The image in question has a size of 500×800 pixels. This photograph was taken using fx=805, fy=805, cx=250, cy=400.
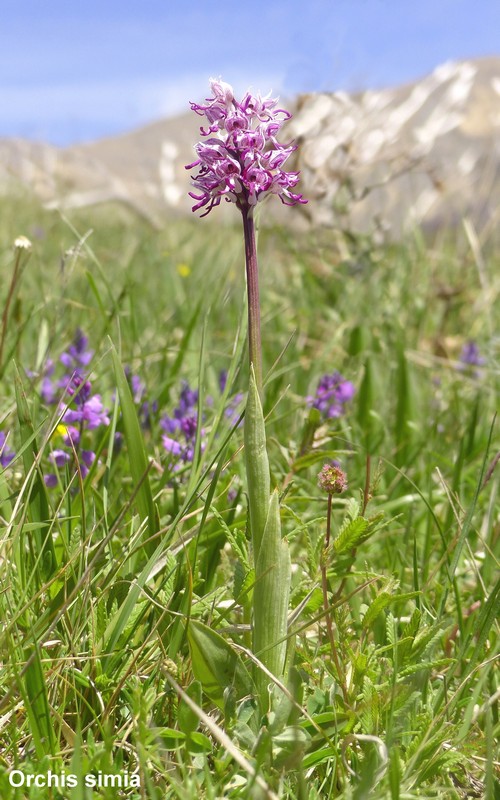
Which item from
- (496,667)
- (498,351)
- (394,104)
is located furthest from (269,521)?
(394,104)

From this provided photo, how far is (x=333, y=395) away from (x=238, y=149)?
4.48 ft

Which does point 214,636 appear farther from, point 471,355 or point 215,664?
point 471,355

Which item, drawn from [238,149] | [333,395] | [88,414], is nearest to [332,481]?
[238,149]

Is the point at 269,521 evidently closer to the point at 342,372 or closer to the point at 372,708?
the point at 372,708

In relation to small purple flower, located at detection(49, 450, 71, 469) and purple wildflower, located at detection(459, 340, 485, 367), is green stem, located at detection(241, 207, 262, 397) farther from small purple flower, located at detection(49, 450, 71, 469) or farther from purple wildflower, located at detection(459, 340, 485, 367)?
purple wildflower, located at detection(459, 340, 485, 367)

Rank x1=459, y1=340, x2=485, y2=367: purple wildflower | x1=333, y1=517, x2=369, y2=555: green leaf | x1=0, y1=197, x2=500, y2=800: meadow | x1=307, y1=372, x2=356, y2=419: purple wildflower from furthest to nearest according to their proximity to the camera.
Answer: x1=459, y1=340, x2=485, y2=367: purple wildflower, x1=307, y1=372, x2=356, y2=419: purple wildflower, x1=333, y1=517, x2=369, y2=555: green leaf, x1=0, y1=197, x2=500, y2=800: meadow

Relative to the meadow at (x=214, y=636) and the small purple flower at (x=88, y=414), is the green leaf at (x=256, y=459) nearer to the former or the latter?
the meadow at (x=214, y=636)

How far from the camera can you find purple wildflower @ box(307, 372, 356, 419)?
229 cm

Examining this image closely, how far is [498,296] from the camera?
439cm

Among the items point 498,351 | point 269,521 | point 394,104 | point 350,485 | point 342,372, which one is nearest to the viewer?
point 269,521

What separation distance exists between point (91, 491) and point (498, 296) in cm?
327

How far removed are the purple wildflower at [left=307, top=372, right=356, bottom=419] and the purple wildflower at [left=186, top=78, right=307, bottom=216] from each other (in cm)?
117

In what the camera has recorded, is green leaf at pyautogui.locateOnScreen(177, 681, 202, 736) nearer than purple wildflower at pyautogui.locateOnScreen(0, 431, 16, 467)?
Yes

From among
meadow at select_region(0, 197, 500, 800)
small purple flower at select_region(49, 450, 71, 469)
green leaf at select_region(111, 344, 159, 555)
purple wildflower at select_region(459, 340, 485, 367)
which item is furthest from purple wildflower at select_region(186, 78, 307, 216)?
purple wildflower at select_region(459, 340, 485, 367)
